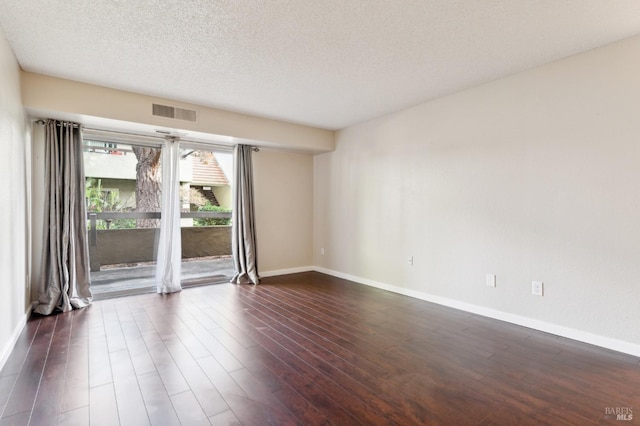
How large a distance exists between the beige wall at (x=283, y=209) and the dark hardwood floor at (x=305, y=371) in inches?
80.5

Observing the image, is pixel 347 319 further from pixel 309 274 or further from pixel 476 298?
pixel 309 274

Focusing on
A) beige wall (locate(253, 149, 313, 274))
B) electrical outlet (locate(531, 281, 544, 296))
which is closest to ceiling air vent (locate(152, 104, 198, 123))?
beige wall (locate(253, 149, 313, 274))

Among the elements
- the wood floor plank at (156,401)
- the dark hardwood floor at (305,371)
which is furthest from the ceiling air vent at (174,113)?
the wood floor plank at (156,401)

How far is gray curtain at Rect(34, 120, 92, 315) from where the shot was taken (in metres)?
3.61

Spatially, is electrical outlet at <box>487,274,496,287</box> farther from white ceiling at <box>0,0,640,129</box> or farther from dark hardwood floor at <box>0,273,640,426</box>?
white ceiling at <box>0,0,640,129</box>

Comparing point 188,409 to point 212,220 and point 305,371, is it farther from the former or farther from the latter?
point 212,220

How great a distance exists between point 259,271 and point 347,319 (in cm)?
249

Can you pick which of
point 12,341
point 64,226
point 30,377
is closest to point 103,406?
point 30,377

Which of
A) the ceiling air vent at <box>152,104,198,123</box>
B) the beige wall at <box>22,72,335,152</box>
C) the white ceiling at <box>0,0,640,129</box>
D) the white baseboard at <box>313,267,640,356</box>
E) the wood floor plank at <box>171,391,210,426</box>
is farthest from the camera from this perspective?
the ceiling air vent at <box>152,104,198,123</box>

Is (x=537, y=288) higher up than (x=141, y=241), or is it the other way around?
(x=141, y=241)

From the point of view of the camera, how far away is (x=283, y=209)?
570cm

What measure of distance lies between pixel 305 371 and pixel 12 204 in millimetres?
2928

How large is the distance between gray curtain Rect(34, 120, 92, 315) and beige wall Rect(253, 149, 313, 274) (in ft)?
7.93

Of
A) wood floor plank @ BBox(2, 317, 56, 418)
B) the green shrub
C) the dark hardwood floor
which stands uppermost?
the green shrub
